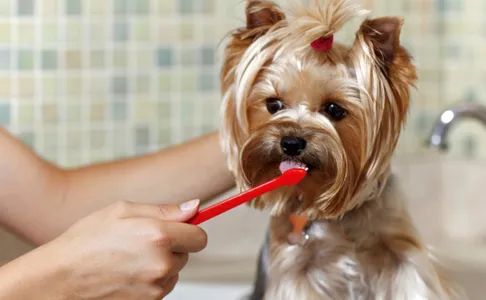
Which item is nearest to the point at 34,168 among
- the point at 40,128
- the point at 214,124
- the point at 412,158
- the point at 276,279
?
the point at 276,279

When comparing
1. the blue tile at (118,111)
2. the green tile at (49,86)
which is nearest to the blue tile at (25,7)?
the green tile at (49,86)

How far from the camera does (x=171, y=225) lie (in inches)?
26.6

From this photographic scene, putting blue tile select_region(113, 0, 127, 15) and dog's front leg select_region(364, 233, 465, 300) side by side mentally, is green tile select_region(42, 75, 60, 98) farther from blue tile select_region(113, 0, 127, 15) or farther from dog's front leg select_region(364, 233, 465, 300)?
dog's front leg select_region(364, 233, 465, 300)

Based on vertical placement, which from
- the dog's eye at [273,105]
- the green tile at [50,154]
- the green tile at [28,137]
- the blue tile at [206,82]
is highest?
the dog's eye at [273,105]

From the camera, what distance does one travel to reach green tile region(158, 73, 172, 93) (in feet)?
4.79

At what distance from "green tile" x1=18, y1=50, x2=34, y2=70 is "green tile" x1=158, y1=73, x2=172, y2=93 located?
0.23 metres

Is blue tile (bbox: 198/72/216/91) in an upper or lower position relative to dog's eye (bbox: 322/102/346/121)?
lower

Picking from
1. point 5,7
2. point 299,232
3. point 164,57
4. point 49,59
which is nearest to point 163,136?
point 164,57

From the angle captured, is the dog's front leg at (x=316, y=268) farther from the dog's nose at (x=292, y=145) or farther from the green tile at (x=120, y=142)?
the green tile at (x=120, y=142)

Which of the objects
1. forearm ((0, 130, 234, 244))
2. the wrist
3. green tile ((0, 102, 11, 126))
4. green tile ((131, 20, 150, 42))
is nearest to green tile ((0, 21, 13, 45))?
green tile ((0, 102, 11, 126))

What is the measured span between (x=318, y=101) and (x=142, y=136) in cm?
71

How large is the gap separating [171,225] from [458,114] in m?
0.67

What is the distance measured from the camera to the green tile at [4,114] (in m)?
1.38

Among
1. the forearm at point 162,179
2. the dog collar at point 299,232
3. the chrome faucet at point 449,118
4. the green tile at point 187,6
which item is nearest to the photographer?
the dog collar at point 299,232
